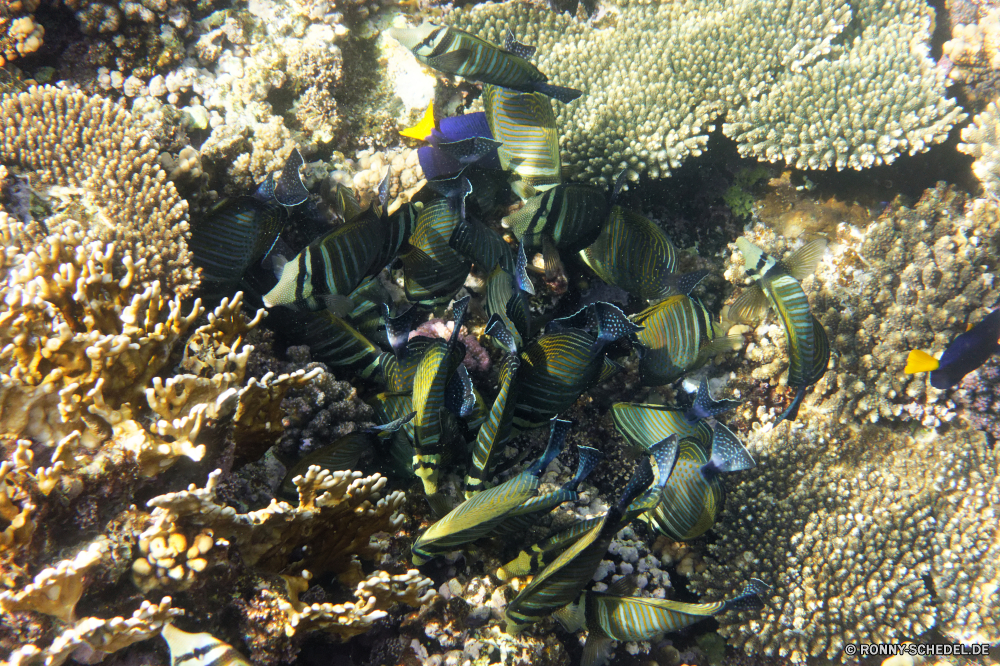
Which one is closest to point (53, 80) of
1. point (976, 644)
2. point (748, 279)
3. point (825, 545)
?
point (748, 279)

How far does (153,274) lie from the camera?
242cm

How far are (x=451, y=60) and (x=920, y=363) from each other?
3.60 meters

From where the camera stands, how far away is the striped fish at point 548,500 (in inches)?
76.7

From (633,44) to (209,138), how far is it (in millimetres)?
3289

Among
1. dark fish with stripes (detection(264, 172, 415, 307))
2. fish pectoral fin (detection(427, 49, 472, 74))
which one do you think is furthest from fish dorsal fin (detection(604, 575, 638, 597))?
fish pectoral fin (detection(427, 49, 472, 74))

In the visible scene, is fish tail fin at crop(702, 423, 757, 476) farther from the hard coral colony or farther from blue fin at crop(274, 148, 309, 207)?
blue fin at crop(274, 148, 309, 207)

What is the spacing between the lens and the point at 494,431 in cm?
227

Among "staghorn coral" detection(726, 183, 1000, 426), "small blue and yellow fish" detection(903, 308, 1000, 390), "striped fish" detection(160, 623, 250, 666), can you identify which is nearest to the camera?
"striped fish" detection(160, 623, 250, 666)

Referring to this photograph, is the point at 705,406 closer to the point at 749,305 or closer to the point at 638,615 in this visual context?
the point at 749,305

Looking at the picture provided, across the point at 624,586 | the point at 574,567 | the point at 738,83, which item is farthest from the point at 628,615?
the point at 738,83

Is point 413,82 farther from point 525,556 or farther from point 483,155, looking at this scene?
point 525,556

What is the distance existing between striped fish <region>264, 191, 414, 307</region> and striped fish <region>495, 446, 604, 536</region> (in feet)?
4.52

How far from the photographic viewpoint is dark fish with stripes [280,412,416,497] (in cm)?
228

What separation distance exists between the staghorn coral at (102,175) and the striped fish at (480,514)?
175 centimetres
